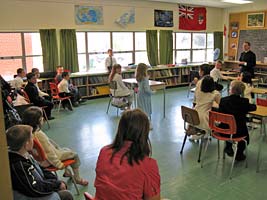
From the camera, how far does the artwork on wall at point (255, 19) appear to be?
35.6 feet

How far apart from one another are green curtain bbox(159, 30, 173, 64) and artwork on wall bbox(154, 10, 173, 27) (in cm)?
27

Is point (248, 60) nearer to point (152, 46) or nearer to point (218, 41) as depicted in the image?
point (152, 46)

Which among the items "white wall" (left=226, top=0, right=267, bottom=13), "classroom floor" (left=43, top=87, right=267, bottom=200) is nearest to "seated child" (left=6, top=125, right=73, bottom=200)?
"classroom floor" (left=43, top=87, right=267, bottom=200)

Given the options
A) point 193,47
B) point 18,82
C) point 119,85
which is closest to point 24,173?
point 119,85

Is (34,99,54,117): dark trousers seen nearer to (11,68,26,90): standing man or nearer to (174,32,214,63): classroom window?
(11,68,26,90): standing man

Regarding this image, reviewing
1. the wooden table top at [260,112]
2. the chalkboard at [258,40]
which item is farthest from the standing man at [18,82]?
the chalkboard at [258,40]

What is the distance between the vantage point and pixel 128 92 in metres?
6.61

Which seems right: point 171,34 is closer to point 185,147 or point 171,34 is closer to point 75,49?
point 75,49

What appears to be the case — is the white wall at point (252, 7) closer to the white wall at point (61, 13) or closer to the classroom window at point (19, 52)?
the white wall at point (61, 13)

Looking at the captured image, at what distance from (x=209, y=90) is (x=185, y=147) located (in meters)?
1.07

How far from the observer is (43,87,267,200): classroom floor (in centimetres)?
338

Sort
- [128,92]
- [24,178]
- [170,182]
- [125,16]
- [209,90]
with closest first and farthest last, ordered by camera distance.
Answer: [24,178], [170,182], [209,90], [128,92], [125,16]

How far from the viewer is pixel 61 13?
324 inches

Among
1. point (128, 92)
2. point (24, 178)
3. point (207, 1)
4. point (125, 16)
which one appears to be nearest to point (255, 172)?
point (24, 178)
